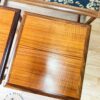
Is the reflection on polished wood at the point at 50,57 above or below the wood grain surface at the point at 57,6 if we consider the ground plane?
below

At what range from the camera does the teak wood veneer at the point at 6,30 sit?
96 centimetres

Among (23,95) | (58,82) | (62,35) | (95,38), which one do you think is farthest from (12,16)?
(95,38)

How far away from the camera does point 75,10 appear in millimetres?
979

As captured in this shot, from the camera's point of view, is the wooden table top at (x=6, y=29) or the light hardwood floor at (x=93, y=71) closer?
the wooden table top at (x=6, y=29)

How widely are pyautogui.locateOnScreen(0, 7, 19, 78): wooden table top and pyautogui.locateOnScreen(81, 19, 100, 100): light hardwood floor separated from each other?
2.41 ft

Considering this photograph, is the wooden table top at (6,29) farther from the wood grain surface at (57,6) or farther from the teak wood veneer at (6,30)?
the wood grain surface at (57,6)

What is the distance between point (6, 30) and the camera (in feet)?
3.29

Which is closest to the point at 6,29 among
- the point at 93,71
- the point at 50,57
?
the point at 50,57

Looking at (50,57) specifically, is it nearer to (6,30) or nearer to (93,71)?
(6,30)

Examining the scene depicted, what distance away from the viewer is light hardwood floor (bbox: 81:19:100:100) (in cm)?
147

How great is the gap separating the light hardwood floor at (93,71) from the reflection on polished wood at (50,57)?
0.55 meters

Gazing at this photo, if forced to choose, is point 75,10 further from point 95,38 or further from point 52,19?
point 95,38

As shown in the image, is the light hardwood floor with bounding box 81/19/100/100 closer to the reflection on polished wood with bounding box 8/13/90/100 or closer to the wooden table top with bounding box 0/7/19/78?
the reflection on polished wood with bounding box 8/13/90/100

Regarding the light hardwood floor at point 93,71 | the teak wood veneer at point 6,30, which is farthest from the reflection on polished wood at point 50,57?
the light hardwood floor at point 93,71
